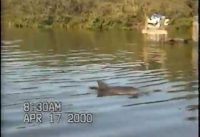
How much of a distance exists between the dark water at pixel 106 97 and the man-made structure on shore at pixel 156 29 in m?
7.39

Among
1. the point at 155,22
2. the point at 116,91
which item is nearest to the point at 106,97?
the point at 116,91

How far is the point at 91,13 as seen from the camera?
41.2 m

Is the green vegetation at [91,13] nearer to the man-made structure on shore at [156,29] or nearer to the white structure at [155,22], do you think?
the man-made structure on shore at [156,29]

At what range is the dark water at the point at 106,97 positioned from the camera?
7.61 meters

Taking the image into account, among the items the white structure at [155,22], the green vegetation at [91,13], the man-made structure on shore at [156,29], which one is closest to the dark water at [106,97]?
the man-made structure on shore at [156,29]

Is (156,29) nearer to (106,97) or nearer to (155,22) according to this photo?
(155,22)

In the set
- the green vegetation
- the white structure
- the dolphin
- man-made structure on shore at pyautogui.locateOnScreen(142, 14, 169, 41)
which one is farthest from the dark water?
the green vegetation

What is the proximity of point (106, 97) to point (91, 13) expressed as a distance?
31.8m

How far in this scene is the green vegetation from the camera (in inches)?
1467

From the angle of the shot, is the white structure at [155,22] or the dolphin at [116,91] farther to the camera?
the white structure at [155,22]

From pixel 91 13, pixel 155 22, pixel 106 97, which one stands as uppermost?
pixel 91 13

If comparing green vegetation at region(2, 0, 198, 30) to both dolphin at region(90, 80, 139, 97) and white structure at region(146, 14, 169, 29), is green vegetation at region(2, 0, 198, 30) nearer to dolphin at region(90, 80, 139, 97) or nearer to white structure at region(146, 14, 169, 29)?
white structure at region(146, 14, 169, 29)

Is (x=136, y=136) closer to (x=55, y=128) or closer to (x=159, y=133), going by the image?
(x=159, y=133)

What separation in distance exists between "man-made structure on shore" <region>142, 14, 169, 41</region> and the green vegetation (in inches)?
89.2
